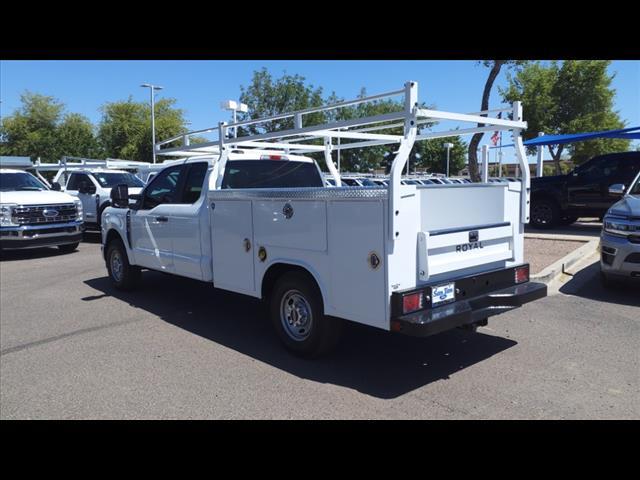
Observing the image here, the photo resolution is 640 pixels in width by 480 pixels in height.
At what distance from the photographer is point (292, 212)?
15.6 feet

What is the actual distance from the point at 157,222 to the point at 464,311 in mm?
4280

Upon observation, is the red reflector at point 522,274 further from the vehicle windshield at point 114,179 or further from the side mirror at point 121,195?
the vehicle windshield at point 114,179

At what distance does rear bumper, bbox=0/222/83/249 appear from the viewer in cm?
1175

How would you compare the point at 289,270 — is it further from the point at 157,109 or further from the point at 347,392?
the point at 157,109

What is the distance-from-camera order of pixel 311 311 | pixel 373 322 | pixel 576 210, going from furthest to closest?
pixel 576 210, pixel 311 311, pixel 373 322

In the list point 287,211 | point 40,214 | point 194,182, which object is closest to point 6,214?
point 40,214

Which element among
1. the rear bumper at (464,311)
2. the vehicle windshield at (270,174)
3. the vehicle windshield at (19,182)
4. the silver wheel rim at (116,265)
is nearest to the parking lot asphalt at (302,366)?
the rear bumper at (464,311)

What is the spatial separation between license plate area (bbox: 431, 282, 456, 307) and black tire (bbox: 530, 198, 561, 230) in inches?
422

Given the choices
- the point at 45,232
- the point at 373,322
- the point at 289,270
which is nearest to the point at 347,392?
the point at 373,322

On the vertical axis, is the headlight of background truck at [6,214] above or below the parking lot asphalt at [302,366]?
above

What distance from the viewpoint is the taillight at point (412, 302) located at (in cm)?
400

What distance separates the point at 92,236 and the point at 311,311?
1402 cm

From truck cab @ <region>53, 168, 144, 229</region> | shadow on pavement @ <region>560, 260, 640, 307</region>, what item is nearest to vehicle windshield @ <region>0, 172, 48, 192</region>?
truck cab @ <region>53, 168, 144, 229</region>

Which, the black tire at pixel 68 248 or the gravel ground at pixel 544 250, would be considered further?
the black tire at pixel 68 248
